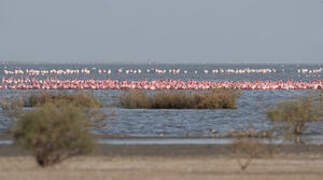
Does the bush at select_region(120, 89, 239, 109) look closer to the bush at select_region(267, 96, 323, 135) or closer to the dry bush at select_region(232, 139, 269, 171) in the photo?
the bush at select_region(267, 96, 323, 135)

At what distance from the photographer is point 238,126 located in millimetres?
38469

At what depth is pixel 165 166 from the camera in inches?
830

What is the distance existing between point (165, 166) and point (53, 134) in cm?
328

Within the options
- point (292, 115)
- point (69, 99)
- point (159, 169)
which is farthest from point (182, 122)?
point (159, 169)

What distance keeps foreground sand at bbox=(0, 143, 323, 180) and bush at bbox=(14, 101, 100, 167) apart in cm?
46

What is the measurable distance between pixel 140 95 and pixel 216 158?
27.3 m

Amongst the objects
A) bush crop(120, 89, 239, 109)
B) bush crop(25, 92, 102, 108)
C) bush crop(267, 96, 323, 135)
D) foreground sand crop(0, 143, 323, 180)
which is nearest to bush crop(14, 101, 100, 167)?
foreground sand crop(0, 143, 323, 180)

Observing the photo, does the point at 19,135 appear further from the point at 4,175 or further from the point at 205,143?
the point at 205,143

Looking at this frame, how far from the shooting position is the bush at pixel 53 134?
18.9m

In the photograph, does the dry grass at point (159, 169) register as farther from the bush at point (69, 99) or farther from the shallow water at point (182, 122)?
the bush at point (69, 99)

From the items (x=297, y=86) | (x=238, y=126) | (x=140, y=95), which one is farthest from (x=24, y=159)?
(x=297, y=86)

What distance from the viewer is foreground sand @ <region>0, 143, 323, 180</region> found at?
18625 mm

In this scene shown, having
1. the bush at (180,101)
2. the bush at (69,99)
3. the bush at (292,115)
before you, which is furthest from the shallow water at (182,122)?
the bush at (292,115)

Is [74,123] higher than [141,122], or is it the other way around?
[74,123]
